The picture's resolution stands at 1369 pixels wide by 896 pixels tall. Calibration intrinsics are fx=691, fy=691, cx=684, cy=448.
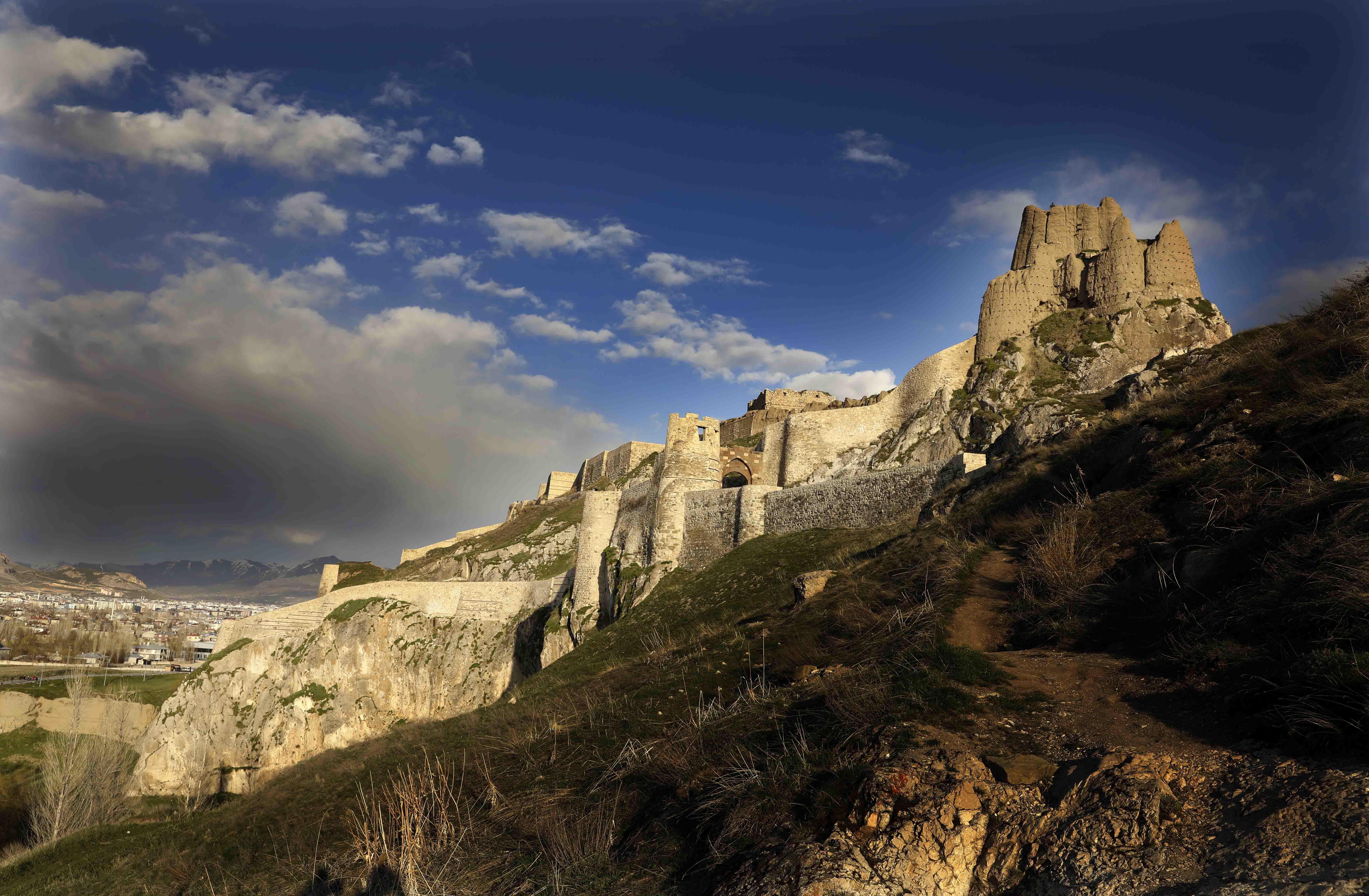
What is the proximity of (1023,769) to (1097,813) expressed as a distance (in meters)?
0.79

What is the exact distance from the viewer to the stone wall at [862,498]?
23.6 m

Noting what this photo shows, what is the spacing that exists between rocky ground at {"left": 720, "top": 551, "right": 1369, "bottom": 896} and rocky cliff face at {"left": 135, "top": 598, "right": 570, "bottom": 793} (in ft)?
96.0

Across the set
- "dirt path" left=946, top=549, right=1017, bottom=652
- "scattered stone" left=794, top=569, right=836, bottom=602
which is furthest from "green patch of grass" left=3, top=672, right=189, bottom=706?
"dirt path" left=946, top=549, right=1017, bottom=652

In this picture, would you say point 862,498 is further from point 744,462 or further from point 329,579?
point 329,579

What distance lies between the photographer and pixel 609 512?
110 ft

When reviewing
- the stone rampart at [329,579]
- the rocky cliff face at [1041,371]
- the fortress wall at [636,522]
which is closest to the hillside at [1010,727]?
the fortress wall at [636,522]

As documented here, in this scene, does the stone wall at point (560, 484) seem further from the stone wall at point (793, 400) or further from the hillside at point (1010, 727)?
the hillside at point (1010, 727)

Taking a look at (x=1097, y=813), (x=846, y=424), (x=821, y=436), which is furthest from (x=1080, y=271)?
(x=1097, y=813)

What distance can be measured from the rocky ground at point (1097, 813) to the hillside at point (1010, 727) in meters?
0.02

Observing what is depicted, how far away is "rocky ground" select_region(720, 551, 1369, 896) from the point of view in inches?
170

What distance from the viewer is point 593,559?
32125mm

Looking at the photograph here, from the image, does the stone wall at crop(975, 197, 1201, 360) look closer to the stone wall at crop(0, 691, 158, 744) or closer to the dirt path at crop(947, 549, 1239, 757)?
the dirt path at crop(947, 549, 1239, 757)

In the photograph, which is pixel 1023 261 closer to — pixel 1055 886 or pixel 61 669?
pixel 1055 886

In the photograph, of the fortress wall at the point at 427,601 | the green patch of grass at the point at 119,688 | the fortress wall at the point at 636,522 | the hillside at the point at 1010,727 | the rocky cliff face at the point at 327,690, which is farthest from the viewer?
the green patch of grass at the point at 119,688
